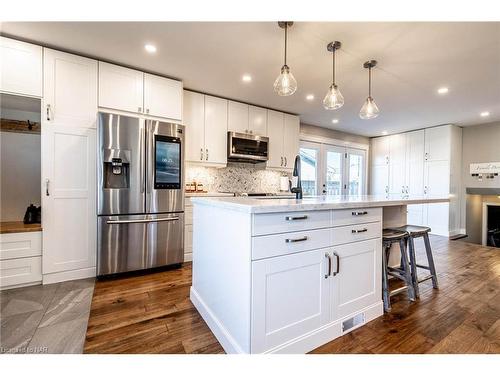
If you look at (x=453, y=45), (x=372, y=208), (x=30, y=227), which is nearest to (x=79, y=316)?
Result: (x=30, y=227)

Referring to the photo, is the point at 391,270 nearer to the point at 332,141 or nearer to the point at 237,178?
the point at 237,178

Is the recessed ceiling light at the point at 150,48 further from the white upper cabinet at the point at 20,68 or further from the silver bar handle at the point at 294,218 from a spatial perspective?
the silver bar handle at the point at 294,218

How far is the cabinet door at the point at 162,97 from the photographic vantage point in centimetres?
296

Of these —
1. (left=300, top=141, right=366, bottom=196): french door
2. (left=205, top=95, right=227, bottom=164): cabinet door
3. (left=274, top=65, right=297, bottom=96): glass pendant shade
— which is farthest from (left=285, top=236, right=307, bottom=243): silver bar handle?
(left=300, top=141, right=366, bottom=196): french door

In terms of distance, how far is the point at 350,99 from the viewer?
12.6 ft

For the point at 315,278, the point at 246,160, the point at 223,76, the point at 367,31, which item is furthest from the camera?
the point at 246,160

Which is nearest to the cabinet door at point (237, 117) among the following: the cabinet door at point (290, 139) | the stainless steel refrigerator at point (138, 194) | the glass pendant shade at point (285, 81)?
the cabinet door at point (290, 139)

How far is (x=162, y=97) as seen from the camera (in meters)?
3.05

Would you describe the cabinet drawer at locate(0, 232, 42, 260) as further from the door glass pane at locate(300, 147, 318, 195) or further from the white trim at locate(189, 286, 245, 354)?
the door glass pane at locate(300, 147, 318, 195)

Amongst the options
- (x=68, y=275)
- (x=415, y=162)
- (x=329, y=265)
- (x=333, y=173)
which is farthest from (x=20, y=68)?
(x=415, y=162)

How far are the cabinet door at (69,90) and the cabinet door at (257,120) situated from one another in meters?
2.29

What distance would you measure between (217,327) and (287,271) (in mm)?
671

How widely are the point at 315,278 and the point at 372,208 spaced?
2.47 feet
